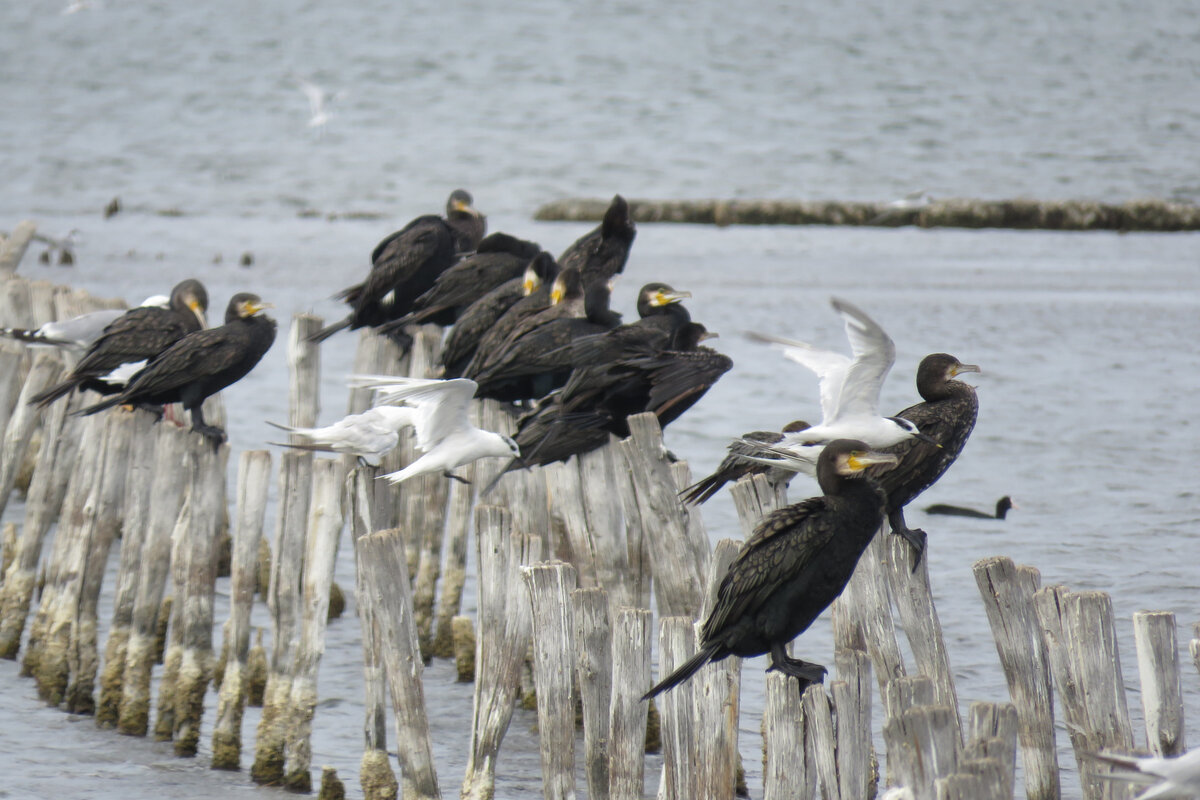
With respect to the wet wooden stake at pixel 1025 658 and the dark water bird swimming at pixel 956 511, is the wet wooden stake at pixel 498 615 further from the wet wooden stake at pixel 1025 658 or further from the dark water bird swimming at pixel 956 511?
the dark water bird swimming at pixel 956 511

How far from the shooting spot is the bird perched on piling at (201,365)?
Result: 7344 mm

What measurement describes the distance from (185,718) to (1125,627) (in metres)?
4.87

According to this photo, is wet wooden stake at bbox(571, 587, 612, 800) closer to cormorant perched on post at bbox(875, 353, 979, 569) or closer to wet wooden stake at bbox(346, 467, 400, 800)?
wet wooden stake at bbox(346, 467, 400, 800)

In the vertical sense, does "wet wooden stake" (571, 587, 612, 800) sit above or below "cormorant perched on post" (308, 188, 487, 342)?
below

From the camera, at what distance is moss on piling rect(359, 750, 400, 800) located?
5.90 meters

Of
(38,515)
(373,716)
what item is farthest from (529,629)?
(38,515)

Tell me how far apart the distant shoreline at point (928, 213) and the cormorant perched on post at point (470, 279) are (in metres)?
15.3

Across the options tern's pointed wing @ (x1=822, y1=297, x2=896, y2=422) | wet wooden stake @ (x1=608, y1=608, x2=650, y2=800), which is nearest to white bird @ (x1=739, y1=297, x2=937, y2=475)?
tern's pointed wing @ (x1=822, y1=297, x2=896, y2=422)

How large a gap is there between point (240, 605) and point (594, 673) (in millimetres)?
2236

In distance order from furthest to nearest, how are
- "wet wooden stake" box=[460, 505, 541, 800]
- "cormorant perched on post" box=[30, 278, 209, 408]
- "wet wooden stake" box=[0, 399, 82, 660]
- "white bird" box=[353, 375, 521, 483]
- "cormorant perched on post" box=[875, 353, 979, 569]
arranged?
"wet wooden stake" box=[0, 399, 82, 660] → "cormorant perched on post" box=[30, 278, 209, 408] → "white bird" box=[353, 375, 521, 483] → "cormorant perched on post" box=[875, 353, 979, 569] → "wet wooden stake" box=[460, 505, 541, 800]

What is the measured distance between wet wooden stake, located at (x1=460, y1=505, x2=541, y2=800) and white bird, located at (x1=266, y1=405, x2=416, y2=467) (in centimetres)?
101

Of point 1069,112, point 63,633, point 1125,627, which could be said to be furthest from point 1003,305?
point 1069,112

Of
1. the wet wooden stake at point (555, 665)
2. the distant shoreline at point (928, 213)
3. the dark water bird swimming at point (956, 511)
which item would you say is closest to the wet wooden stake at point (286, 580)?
the wet wooden stake at point (555, 665)

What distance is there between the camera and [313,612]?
21.1 feet
